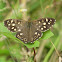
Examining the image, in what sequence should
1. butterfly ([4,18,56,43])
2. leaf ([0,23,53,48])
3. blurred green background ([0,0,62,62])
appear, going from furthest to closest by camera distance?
blurred green background ([0,0,62,62]), butterfly ([4,18,56,43]), leaf ([0,23,53,48])

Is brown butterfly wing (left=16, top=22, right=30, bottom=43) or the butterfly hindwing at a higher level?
the butterfly hindwing

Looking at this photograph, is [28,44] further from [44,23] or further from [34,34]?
[44,23]

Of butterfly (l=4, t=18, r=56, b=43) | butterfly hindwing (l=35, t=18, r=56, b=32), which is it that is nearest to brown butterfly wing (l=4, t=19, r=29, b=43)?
butterfly (l=4, t=18, r=56, b=43)

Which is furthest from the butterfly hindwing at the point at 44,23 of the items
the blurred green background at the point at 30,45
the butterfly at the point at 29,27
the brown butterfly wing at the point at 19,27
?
the brown butterfly wing at the point at 19,27

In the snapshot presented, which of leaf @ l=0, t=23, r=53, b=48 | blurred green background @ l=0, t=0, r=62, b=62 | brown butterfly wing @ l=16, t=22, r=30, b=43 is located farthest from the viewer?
blurred green background @ l=0, t=0, r=62, b=62

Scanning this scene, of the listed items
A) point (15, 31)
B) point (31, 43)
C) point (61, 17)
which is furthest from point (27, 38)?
point (61, 17)

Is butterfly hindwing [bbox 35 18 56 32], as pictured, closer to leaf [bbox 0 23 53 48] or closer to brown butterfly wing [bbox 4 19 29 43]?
leaf [bbox 0 23 53 48]

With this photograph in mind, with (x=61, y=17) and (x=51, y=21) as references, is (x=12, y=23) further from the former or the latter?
(x=61, y=17)
